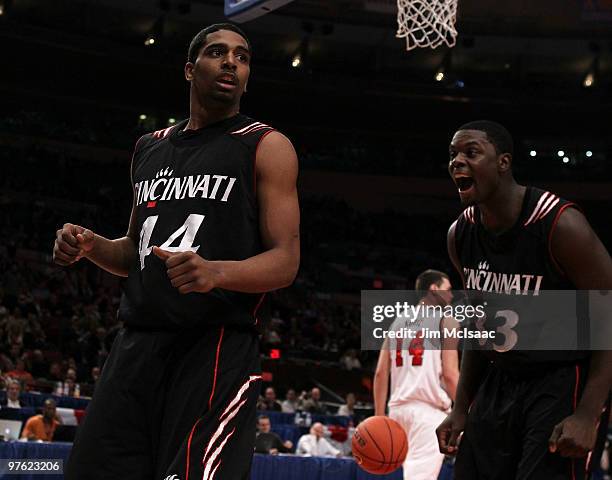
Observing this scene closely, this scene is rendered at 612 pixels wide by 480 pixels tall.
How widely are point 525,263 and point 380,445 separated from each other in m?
3.23

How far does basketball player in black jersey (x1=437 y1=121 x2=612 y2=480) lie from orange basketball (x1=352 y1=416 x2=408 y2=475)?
2764 mm

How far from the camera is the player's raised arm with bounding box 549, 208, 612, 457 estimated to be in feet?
9.95

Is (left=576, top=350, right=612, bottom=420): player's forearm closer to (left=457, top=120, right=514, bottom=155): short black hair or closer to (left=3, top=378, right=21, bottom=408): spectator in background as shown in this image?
(left=457, top=120, right=514, bottom=155): short black hair

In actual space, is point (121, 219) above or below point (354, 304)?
above

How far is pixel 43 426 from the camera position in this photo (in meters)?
9.90

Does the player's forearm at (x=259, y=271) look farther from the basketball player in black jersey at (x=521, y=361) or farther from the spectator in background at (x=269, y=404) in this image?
the spectator in background at (x=269, y=404)

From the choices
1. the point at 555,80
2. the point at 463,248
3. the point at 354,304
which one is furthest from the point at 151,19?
the point at 463,248

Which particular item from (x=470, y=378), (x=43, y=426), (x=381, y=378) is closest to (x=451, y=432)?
(x=470, y=378)

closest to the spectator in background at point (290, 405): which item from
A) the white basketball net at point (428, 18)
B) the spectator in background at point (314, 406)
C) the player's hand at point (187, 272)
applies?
the spectator in background at point (314, 406)

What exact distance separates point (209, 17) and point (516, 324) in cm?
1905

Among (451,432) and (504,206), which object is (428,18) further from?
(451,432)

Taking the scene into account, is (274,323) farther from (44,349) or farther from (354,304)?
(44,349)

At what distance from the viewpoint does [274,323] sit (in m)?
20.3

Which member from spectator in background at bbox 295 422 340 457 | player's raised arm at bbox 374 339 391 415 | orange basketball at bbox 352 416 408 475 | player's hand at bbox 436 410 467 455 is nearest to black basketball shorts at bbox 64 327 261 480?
player's hand at bbox 436 410 467 455
